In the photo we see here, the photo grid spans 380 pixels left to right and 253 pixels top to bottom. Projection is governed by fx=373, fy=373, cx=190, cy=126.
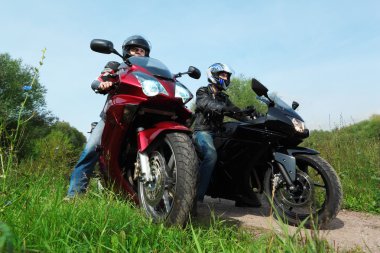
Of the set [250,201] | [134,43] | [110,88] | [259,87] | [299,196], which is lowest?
[250,201]

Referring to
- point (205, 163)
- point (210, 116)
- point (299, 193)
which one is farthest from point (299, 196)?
point (210, 116)

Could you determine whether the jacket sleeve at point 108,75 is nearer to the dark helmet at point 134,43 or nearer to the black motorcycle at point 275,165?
the dark helmet at point 134,43

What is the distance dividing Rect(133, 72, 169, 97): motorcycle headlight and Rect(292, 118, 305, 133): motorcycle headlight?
1658 mm

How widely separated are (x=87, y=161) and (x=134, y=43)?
57.8 inches

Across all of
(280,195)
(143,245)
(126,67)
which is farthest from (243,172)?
(143,245)

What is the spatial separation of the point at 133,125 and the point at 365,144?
590 cm

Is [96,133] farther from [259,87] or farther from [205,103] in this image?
[259,87]

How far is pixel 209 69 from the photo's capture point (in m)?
5.31

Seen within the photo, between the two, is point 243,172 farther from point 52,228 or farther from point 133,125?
point 52,228

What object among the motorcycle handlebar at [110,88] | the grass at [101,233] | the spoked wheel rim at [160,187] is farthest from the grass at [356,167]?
the motorcycle handlebar at [110,88]

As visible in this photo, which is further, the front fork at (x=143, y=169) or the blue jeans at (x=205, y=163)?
the blue jeans at (x=205, y=163)

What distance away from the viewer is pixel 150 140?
3285 millimetres

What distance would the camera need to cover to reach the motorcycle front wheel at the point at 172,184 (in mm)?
2900

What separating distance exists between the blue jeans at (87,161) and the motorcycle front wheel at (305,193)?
1993 millimetres
